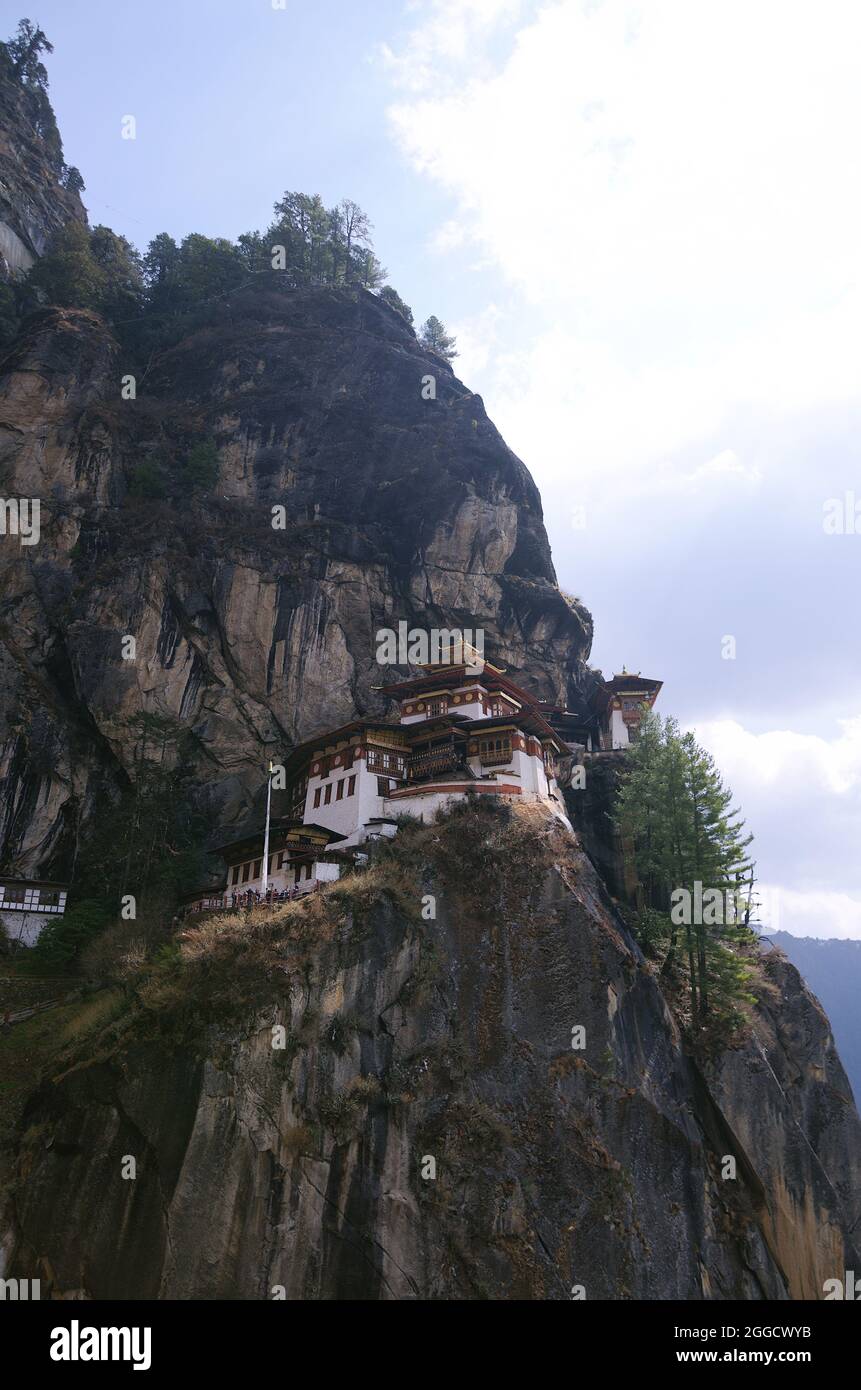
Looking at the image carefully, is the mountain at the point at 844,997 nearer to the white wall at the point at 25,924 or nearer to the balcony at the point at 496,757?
the balcony at the point at 496,757

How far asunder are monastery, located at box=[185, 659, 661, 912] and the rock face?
5412 cm

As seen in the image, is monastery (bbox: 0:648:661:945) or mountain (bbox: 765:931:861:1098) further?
mountain (bbox: 765:931:861:1098)

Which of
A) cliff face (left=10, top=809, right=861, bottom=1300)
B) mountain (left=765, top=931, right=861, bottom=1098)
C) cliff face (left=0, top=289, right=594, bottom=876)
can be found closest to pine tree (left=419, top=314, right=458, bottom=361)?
cliff face (left=0, top=289, right=594, bottom=876)

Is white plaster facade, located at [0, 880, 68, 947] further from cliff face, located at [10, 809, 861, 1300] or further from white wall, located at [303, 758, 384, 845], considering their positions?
white wall, located at [303, 758, 384, 845]

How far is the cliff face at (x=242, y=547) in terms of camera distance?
5100 cm

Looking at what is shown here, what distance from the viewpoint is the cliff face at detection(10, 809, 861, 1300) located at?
1128 inches

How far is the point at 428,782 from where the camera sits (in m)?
46.5

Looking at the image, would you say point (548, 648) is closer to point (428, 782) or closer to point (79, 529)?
point (428, 782)

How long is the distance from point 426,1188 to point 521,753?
71.2ft

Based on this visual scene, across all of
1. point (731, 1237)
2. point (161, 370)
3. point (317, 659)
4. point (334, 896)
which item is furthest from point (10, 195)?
point (731, 1237)

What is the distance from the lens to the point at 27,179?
3231 inches

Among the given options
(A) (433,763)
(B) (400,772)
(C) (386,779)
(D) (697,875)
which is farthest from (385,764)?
(D) (697,875)

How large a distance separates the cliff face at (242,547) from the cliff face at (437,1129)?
18.7m

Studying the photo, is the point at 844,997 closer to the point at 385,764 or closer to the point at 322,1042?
the point at 385,764
